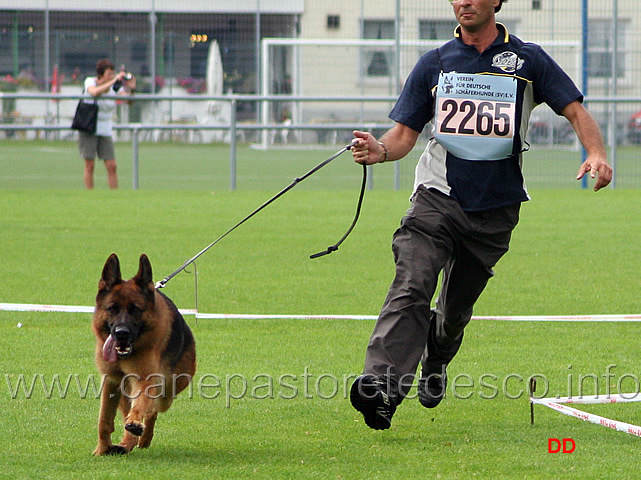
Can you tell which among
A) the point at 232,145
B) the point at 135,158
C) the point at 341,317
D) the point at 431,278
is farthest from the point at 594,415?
the point at 135,158

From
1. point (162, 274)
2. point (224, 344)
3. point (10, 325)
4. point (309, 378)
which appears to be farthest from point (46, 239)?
point (309, 378)

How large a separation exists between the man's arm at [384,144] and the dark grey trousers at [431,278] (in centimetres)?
23

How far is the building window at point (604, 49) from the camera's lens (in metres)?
21.5

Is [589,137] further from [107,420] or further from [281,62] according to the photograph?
[281,62]

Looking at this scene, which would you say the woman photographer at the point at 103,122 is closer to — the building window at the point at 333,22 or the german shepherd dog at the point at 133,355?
the german shepherd dog at the point at 133,355

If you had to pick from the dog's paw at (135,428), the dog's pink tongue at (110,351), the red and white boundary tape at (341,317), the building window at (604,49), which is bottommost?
the red and white boundary tape at (341,317)

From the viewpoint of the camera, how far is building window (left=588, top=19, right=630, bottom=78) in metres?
21.5

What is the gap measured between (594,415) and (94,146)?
44.0 feet

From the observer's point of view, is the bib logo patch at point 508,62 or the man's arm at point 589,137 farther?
the bib logo patch at point 508,62

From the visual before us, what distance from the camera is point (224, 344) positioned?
7148 millimetres

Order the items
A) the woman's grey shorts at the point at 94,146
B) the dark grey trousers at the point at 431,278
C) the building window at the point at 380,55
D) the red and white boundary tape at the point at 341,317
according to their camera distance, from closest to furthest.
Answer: the dark grey trousers at the point at 431,278
the red and white boundary tape at the point at 341,317
the woman's grey shorts at the point at 94,146
the building window at the point at 380,55

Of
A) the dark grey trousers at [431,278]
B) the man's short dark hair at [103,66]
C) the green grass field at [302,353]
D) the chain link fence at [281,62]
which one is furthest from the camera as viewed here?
the chain link fence at [281,62]

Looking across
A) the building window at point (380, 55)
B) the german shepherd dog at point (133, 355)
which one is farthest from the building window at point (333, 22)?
the german shepherd dog at point (133, 355)

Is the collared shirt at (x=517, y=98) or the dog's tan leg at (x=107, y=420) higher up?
the collared shirt at (x=517, y=98)
